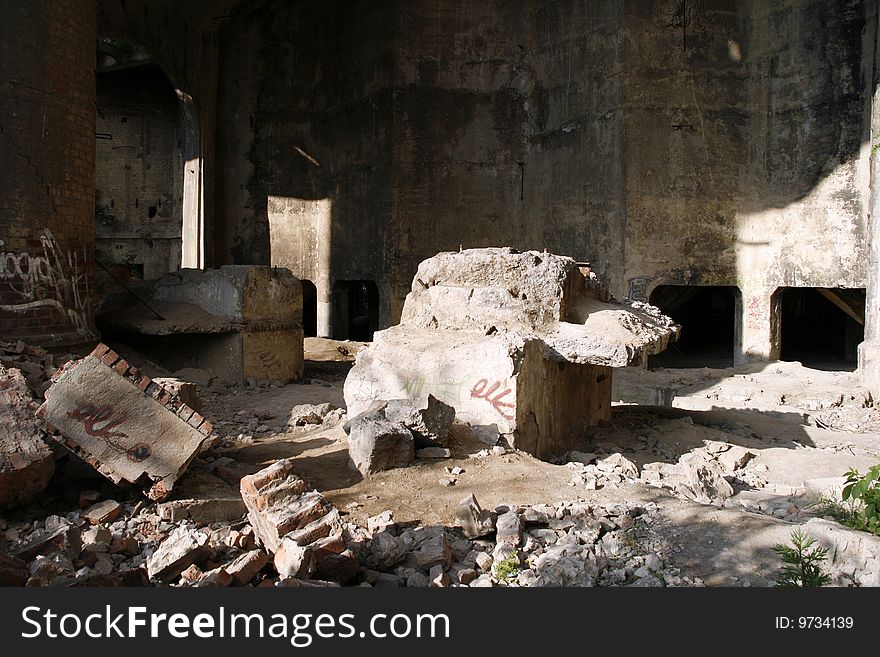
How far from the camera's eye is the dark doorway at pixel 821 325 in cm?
1495

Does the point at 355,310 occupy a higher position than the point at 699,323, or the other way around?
the point at 355,310

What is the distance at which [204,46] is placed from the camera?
17047 millimetres

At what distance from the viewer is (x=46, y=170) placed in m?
9.02

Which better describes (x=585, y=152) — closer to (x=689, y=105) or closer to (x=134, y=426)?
(x=689, y=105)

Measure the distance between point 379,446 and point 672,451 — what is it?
3922mm

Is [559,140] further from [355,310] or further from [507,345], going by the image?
[507,345]

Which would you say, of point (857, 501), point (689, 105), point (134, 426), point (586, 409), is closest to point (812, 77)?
point (689, 105)

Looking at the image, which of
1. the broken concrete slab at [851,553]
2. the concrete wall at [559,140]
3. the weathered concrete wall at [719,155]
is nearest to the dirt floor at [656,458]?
the broken concrete slab at [851,553]

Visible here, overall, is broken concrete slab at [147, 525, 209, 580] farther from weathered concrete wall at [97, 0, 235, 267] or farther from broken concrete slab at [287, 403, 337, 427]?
weathered concrete wall at [97, 0, 235, 267]

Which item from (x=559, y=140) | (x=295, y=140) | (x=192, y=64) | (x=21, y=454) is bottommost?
(x=21, y=454)

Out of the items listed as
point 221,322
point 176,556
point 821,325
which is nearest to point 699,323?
point 821,325

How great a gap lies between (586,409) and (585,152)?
342 inches

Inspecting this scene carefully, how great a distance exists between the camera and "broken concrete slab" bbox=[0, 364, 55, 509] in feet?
15.4

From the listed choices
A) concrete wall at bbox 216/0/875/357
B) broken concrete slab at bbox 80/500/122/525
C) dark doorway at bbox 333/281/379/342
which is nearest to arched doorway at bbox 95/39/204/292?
concrete wall at bbox 216/0/875/357
